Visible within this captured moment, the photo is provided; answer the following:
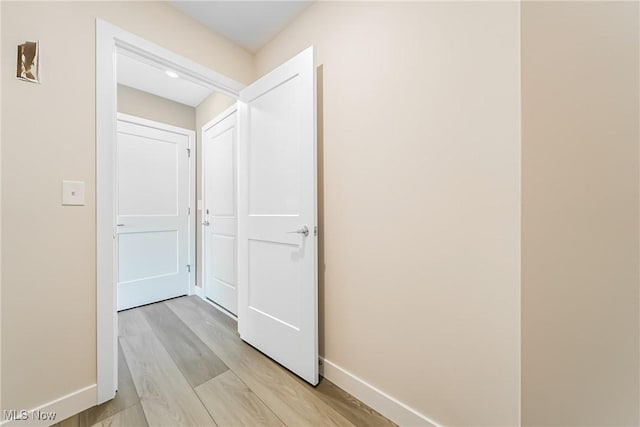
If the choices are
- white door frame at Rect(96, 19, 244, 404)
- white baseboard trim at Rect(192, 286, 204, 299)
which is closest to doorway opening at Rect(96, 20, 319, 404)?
white door frame at Rect(96, 19, 244, 404)

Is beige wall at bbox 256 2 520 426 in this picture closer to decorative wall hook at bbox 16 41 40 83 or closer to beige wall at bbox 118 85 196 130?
decorative wall hook at bbox 16 41 40 83

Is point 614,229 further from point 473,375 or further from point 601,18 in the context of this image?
point 473,375

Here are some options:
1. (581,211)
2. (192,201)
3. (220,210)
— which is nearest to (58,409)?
(220,210)

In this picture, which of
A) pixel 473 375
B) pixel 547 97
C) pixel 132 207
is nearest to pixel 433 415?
pixel 473 375

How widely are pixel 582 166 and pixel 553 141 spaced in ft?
0.36

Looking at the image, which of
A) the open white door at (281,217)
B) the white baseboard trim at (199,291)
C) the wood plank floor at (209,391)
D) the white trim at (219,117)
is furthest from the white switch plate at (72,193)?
the white baseboard trim at (199,291)

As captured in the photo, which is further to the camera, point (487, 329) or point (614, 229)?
point (487, 329)

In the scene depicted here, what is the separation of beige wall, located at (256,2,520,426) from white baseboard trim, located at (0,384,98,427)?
127 cm

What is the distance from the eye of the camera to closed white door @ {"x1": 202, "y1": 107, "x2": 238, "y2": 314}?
242 cm

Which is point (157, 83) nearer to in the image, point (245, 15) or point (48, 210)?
point (245, 15)

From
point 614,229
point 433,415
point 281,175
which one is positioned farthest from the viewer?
point 281,175

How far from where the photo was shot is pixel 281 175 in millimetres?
1569

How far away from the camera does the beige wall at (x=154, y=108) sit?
254cm

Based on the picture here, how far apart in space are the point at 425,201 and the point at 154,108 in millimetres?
3099
